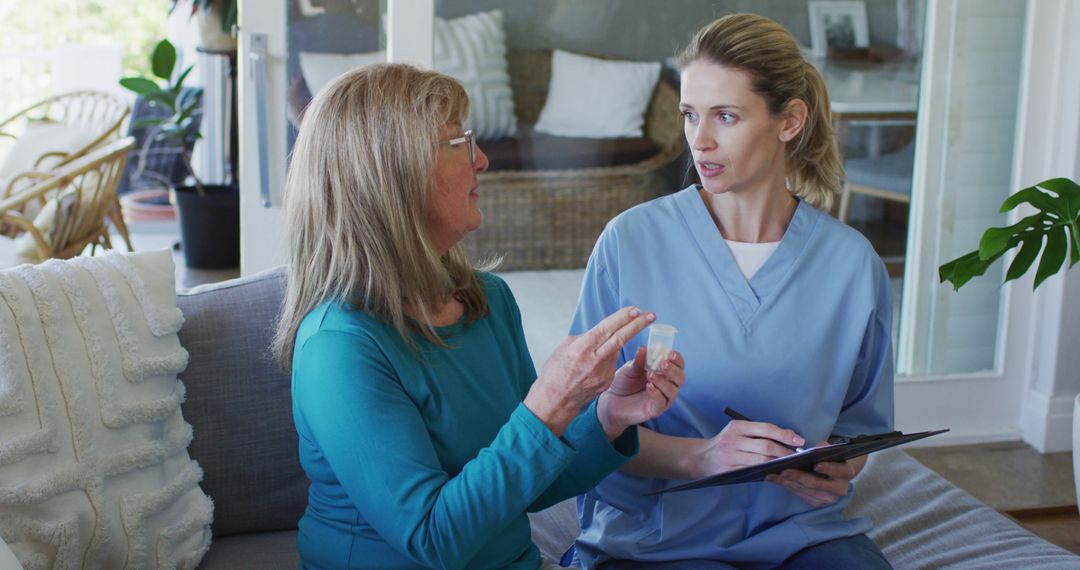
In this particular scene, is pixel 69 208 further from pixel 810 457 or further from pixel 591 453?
pixel 810 457

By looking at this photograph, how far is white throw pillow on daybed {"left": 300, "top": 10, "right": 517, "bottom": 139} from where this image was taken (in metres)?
2.76

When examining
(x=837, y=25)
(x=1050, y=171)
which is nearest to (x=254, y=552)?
(x=837, y=25)

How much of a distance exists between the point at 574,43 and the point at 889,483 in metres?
1.43

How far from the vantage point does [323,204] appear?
1.28 metres

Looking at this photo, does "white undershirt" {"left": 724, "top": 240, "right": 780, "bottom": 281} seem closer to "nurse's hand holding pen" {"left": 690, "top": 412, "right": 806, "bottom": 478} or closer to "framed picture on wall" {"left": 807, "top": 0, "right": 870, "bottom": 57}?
"nurse's hand holding pen" {"left": 690, "top": 412, "right": 806, "bottom": 478}

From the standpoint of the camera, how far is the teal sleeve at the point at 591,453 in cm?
142

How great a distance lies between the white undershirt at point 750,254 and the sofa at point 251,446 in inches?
20.6

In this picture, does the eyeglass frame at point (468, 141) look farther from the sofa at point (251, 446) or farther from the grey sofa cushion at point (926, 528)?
the grey sofa cushion at point (926, 528)

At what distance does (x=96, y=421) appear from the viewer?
140 centimetres

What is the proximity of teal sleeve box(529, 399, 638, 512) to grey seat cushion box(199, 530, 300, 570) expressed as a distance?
0.43 metres

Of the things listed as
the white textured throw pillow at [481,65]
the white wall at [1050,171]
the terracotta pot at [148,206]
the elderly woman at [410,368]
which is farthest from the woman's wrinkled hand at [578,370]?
the terracotta pot at [148,206]

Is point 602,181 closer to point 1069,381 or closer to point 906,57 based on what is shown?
point 906,57

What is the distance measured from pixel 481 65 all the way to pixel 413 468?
6.11 ft

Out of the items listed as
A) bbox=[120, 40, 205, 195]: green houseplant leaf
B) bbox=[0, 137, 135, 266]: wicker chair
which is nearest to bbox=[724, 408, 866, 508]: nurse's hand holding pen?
bbox=[0, 137, 135, 266]: wicker chair
